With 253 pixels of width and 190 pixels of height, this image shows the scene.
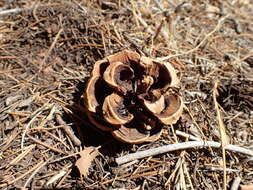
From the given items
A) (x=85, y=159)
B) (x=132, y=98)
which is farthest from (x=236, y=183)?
(x=85, y=159)

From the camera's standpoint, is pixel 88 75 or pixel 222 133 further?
pixel 88 75

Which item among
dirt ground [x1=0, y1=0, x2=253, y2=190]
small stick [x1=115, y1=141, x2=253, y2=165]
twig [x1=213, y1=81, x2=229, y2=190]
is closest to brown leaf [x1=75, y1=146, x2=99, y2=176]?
dirt ground [x1=0, y1=0, x2=253, y2=190]

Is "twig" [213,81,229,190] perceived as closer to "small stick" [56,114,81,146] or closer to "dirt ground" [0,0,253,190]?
"dirt ground" [0,0,253,190]

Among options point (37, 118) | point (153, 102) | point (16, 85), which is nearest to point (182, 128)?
point (153, 102)

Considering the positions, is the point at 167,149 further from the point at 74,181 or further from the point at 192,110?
the point at 74,181

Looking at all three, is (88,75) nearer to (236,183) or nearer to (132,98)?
(132,98)
